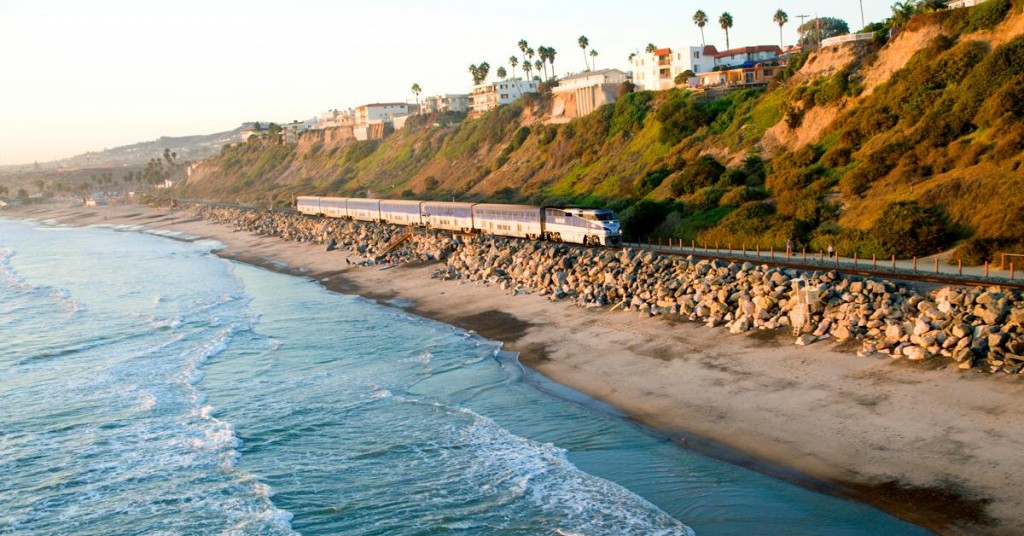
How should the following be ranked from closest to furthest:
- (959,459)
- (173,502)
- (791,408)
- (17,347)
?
(959,459) < (173,502) < (791,408) < (17,347)

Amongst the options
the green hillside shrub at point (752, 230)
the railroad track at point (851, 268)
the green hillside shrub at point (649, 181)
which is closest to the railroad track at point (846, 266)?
the railroad track at point (851, 268)

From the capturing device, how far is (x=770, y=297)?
2903 cm

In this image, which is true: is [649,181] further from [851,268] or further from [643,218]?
[851,268]

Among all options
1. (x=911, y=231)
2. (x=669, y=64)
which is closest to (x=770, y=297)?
(x=911, y=231)

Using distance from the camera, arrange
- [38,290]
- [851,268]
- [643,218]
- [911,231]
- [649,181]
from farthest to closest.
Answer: [649,181], [38,290], [643,218], [911,231], [851,268]

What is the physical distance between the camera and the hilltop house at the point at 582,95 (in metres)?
93.3

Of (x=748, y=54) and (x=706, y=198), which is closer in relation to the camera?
(x=706, y=198)

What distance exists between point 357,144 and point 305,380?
132267 mm

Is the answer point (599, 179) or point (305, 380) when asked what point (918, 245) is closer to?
point (305, 380)

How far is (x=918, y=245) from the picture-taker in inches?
1352

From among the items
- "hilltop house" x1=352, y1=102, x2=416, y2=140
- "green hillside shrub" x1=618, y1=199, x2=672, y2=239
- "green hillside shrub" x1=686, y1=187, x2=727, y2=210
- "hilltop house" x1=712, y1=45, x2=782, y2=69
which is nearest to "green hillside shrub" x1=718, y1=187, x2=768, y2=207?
"green hillside shrub" x1=686, y1=187, x2=727, y2=210

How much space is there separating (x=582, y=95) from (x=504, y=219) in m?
45.1

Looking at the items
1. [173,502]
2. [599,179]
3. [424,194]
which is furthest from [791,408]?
[424,194]

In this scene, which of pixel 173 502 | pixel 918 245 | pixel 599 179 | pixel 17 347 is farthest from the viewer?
pixel 599 179
